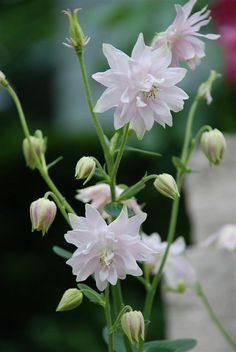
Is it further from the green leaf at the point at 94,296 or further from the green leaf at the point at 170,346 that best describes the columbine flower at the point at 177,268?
the green leaf at the point at 94,296

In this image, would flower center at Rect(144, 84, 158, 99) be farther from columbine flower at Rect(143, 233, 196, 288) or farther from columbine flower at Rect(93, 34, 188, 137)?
columbine flower at Rect(143, 233, 196, 288)

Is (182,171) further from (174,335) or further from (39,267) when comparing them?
(39,267)

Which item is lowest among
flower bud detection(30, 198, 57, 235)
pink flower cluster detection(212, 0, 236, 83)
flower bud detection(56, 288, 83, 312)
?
pink flower cluster detection(212, 0, 236, 83)

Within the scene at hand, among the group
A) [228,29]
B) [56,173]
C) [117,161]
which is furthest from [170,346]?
[56,173]

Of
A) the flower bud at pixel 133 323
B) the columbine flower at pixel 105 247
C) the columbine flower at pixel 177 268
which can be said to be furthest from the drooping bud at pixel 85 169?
the columbine flower at pixel 177 268

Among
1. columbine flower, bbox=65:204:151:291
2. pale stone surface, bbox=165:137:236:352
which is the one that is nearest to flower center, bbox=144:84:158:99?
columbine flower, bbox=65:204:151:291

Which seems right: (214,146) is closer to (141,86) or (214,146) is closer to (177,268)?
(141,86)
